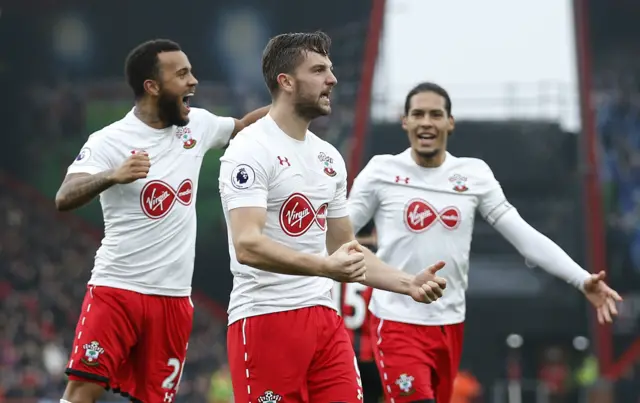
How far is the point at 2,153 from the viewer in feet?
80.5

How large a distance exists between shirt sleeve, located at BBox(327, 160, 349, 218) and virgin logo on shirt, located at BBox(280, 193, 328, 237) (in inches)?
9.8

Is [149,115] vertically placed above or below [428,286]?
above

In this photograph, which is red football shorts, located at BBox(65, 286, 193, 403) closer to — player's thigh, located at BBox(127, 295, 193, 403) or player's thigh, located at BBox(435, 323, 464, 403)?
Answer: player's thigh, located at BBox(127, 295, 193, 403)

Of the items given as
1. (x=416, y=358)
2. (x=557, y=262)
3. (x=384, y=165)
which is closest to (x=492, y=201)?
(x=557, y=262)

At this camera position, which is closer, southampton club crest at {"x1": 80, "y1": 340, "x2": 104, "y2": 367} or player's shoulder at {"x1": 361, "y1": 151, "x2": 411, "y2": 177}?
southampton club crest at {"x1": 80, "y1": 340, "x2": 104, "y2": 367}

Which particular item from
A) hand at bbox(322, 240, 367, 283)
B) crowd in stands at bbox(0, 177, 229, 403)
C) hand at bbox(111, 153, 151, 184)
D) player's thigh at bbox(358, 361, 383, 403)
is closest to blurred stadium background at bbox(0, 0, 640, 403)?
crowd in stands at bbox(0, 177, 229, 403)

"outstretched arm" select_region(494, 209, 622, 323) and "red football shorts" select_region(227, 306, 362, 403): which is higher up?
"outstretched arm" select_region(494, 209, 622, 323)

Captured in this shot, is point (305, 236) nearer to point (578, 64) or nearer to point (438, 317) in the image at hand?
point (438, 317)

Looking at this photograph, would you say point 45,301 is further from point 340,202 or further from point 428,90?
point 340,202

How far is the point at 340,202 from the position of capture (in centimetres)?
628

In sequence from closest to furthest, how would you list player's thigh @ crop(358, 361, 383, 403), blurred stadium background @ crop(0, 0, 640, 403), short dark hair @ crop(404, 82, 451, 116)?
short dark hair @ crop(404, 82, 451, 116), player's thigh @ crop(358, 361, 383, 403), blurred stadium background @ crop(0, 0, 640, 403)

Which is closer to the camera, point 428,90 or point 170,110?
point 170,110

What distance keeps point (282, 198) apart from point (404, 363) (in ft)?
7.00

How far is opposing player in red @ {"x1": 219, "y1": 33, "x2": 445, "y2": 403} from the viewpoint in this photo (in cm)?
590
